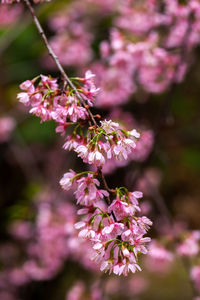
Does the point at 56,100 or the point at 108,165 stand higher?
the point at 56,100

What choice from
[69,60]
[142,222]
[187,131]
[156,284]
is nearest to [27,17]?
[69,60]

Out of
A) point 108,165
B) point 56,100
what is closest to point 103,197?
point 56,100

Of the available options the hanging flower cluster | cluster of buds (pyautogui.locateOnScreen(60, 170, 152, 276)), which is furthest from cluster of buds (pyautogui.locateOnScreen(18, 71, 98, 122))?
cluster of buds (pyautogui.locateOnScreen(60, 170, 152, 276))

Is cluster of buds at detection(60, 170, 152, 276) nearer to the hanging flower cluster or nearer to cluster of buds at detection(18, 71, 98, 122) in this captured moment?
the hanging flower cluster

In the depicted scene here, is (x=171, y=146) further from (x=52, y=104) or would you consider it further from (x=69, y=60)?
(x=52, y=104)

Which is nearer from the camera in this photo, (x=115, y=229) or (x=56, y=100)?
(x=115, y=229)

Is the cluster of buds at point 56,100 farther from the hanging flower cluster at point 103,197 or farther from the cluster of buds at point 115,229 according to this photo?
the cluster of buds at point 115,229

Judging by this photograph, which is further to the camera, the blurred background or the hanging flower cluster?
the blurred background

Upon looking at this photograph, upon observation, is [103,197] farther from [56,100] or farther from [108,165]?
[108,165]
